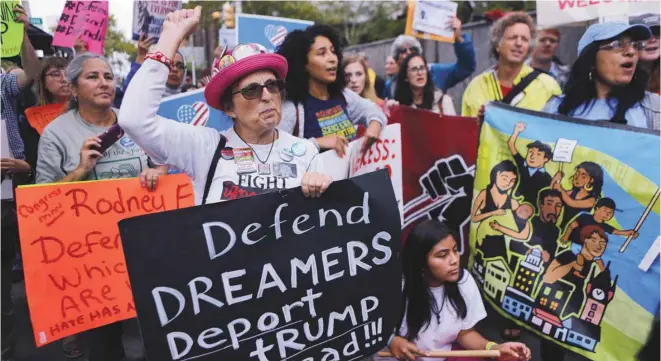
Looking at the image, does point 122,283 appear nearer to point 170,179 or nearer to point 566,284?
point 170,179

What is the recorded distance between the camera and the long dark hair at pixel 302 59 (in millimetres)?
2938

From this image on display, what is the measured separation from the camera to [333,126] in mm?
2961

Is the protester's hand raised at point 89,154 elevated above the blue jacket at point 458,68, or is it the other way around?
the blue jacket at point 458,68

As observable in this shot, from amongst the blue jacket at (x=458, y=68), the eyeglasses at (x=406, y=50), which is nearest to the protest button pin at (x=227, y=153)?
the blue jacket at (x=458, y=68)

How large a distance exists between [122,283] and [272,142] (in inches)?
47.7

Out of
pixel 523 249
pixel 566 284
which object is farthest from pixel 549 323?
pixel 523 249

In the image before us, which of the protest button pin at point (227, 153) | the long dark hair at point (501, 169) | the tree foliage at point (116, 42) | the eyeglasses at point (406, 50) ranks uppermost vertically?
the tree foliage at point (116, 42)

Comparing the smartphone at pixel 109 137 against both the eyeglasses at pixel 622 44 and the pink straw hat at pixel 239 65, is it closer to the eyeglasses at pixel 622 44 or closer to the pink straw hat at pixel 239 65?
the pink straw hat at pixel 239 65

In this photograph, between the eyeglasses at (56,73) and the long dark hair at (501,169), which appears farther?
the eyeglasses at (56,73)

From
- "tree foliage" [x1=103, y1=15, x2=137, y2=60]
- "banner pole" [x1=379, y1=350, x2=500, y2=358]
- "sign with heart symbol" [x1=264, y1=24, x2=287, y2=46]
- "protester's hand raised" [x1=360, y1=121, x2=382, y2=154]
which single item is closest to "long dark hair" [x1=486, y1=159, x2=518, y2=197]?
"protester's hand raised" [x1=360, y1=121, x2=382, y2=154]

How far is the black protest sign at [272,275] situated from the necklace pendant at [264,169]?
0.19 metres

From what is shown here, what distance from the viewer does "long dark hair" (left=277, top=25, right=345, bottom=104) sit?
Result: 2.94 meters

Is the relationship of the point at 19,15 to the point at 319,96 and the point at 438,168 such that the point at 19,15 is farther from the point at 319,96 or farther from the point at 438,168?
the point at 438,168

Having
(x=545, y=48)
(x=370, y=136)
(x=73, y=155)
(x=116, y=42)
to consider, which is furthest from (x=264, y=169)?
(x=116, y=42)
